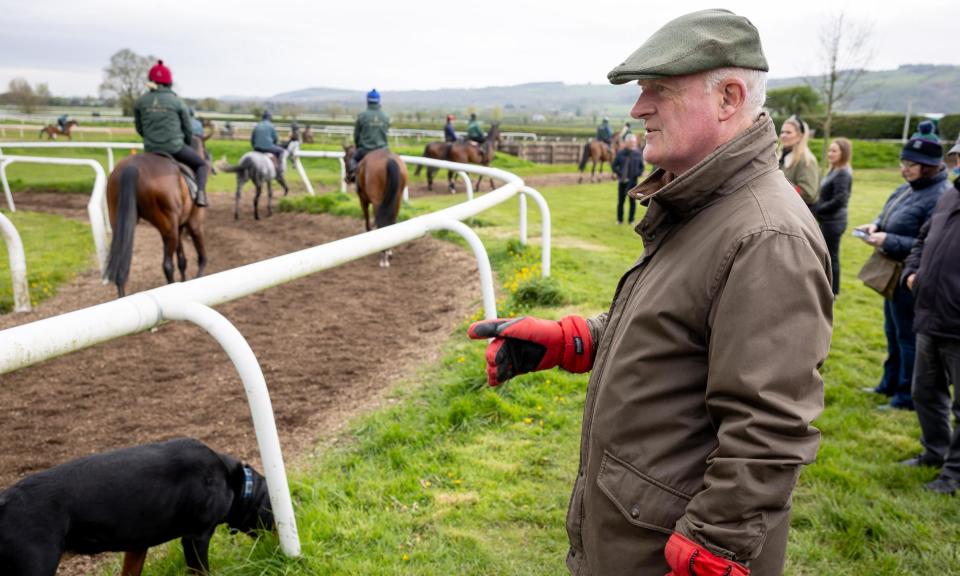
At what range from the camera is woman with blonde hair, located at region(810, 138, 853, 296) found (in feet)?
21.0

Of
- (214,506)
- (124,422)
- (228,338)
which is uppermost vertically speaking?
(228,338)

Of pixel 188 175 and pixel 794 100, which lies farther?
pixel 794 100

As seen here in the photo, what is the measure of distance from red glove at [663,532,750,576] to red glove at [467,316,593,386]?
0.84m

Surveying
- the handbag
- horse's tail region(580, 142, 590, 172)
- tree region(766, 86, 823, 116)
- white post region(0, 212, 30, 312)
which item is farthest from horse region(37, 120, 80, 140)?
tree region(766, 86, 823, 116)

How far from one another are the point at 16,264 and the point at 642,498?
695 centimetres

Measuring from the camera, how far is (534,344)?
2170mm

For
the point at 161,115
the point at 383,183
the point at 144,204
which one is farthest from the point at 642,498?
the point at 383,183

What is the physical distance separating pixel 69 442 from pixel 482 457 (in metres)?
2.49

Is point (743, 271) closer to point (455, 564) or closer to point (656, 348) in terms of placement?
point (656, 348)

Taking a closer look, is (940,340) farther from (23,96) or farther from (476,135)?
(23,96)

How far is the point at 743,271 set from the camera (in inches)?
53.0

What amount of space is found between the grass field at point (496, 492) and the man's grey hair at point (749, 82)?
202cm

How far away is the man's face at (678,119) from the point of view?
151 centimetres

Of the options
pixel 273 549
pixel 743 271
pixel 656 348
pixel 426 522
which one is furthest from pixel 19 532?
pixel 743 271
